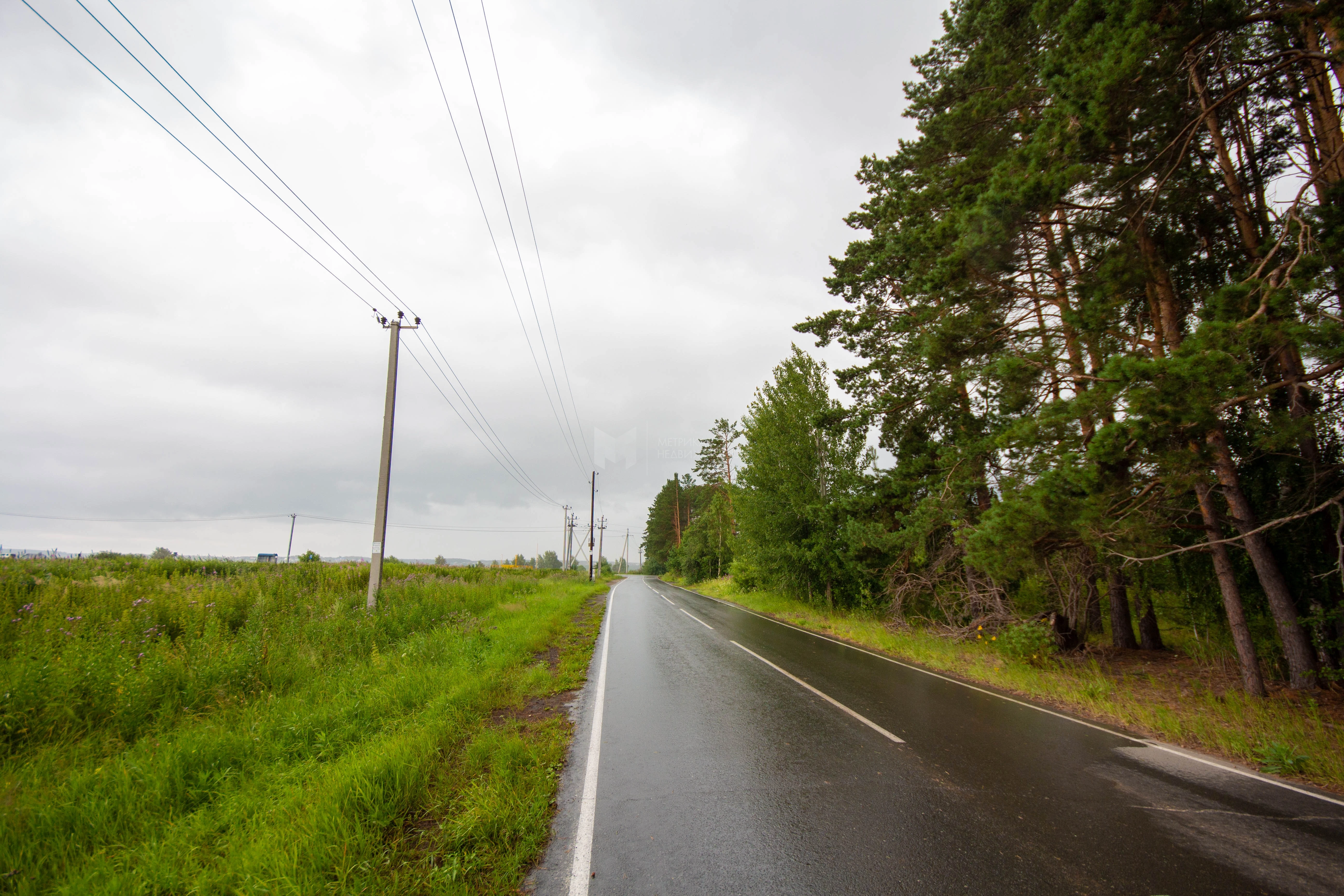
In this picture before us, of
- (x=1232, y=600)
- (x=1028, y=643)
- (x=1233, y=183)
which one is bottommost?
(x=1028, y=643)

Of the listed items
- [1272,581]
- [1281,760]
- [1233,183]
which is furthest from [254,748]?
[1233,183]

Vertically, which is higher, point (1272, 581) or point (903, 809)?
point (1272, 581)

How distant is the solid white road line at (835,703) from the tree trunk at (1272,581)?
5.86 meters

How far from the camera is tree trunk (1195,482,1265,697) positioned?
702cm

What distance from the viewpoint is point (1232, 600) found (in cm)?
735

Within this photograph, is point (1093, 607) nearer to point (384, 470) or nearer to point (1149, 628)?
point (1149, 628)

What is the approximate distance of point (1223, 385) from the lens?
545 cm

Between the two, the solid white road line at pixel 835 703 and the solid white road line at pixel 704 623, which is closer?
the solid white road line at pixel 835 703

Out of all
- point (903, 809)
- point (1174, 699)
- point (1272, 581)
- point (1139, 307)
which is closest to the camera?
point (903, 809)

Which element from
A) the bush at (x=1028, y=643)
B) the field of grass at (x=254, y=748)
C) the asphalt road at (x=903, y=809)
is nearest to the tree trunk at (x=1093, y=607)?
the bush at (x=1028, y=643)

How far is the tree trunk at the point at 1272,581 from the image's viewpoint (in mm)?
6891

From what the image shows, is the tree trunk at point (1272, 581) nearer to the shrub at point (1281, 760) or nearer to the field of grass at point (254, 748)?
the shrub at point (1281, 760)

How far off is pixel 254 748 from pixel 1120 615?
1458cm

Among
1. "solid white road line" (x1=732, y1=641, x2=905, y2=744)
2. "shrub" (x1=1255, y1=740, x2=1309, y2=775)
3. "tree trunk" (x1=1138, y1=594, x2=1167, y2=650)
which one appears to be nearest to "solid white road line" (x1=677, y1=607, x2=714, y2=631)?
"solid white road line" (x1=732, y1=641, x2=905, y2=744)
